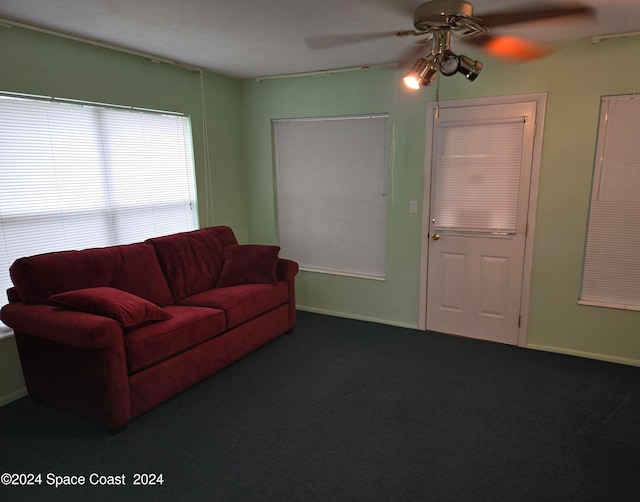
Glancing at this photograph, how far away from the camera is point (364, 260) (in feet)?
14.3

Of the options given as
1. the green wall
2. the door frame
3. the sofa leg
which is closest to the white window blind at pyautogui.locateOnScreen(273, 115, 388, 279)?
the green wall

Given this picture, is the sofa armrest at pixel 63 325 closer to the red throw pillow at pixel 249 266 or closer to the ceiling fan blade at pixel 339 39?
the red throw pillow at pixel 249 266

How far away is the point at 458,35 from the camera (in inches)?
108

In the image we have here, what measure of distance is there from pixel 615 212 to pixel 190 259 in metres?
3.37

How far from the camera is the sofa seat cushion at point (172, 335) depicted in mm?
2570

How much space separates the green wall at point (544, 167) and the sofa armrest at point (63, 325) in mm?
2538

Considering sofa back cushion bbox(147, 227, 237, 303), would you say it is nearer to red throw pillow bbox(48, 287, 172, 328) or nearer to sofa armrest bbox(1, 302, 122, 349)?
red throw pillow bbox(48, 287, 172, 328)

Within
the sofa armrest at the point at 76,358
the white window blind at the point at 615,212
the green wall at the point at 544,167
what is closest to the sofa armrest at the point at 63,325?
the sofa armrest at the point at 76,358

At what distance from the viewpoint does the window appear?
113 inches

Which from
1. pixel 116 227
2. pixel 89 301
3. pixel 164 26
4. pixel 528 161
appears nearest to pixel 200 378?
pixel 89 301

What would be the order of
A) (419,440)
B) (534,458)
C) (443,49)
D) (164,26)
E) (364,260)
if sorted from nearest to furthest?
A: 1. (534,458)
2. (419,440)
3. (443,49)
4. (164,26)
5. (364,260)

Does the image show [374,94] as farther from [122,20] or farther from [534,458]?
[534,458]

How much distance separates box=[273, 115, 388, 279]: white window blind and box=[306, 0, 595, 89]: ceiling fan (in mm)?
1083

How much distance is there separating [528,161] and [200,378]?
3.01 m
